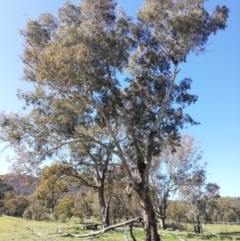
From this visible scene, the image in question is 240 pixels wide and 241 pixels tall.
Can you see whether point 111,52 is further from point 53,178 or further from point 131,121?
point 53,178

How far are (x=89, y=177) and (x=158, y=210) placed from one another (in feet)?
58.6

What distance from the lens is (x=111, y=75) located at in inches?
580

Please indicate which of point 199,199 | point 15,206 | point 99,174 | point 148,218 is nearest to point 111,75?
point 148,218

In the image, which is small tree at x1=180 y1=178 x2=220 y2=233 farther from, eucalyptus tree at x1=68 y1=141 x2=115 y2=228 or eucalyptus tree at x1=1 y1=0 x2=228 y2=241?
eucalyptus tree at x1=1 y1=0 x2=228 y2=241

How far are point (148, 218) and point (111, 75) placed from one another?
22.6ft

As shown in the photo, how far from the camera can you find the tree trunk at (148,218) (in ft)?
40.7

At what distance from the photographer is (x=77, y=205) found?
227 ft

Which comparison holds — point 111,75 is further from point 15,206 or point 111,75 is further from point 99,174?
point 15,206

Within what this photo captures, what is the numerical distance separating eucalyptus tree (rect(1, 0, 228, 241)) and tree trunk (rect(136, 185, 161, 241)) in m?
0.04

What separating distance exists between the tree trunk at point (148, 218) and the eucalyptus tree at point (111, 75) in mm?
39

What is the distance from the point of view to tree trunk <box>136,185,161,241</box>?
12.4 meters

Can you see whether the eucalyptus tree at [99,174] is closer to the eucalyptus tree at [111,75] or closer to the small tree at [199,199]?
the eucalyptus tree at [111,75]

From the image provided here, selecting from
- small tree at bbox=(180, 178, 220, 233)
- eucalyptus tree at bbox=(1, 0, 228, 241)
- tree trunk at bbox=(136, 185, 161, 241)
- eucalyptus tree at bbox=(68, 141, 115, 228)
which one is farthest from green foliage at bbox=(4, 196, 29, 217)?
tree trunk at bbox=(136, 185, 161, 241)

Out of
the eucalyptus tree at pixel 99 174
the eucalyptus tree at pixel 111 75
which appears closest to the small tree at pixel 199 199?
the eucalyptus tree at pixel 99 174
